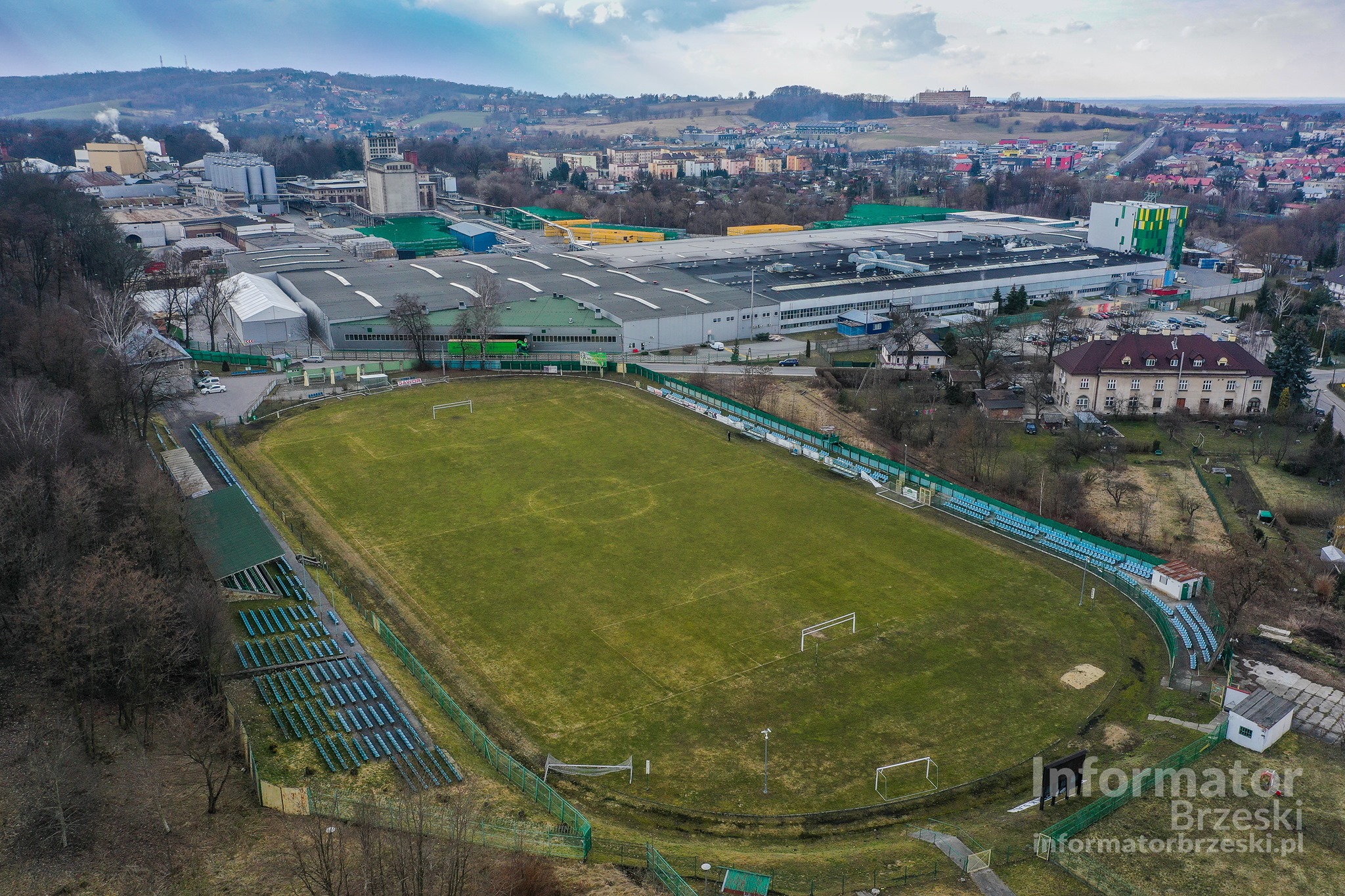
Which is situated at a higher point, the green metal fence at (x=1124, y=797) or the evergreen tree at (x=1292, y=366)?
the evergreen tree at (x=1292, y=366)

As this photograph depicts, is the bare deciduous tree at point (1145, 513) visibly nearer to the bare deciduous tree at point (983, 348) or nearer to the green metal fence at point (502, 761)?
the bare deciduous tree at point (983, 348)

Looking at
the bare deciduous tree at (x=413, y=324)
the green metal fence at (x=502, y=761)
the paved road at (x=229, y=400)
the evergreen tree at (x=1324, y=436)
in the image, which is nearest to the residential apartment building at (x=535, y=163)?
the bare deciduous tree at (x=413, y=324)

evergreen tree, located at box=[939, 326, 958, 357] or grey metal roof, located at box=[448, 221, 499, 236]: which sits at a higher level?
grey metal roof, located at box=[448, 221, 499, 236]

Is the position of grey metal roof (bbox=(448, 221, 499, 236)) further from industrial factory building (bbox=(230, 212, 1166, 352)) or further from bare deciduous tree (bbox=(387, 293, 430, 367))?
bare deciduous tree (bbox=(387, 293, 430, 367))

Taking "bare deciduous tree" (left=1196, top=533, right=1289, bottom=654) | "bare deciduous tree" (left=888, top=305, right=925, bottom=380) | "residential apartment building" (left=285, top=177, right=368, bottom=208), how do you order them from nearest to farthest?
"bare deciduous tree" (left=1196, top=533, right=1289, bottom=654) < "bare deciduous tree" (left=888, top=305, right=925, bottom=380) < "residential apartment building" (left=285, top=177, right=368, bottom=208)

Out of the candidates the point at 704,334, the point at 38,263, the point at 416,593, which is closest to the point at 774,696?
the point at 416,593

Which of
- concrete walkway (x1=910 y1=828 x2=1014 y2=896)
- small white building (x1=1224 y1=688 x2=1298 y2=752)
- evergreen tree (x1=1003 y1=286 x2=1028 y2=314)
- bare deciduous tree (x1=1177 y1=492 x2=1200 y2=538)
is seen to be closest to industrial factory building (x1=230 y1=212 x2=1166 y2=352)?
evergreen tree (x1=1003 y1=286 x2=1028 y2=314)

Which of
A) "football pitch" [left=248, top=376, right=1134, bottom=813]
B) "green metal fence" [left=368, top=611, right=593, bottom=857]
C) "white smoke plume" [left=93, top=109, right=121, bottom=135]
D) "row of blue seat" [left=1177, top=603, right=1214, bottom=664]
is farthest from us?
"white smoke plume" [left=93, top=109, right=121, bottom=135]
